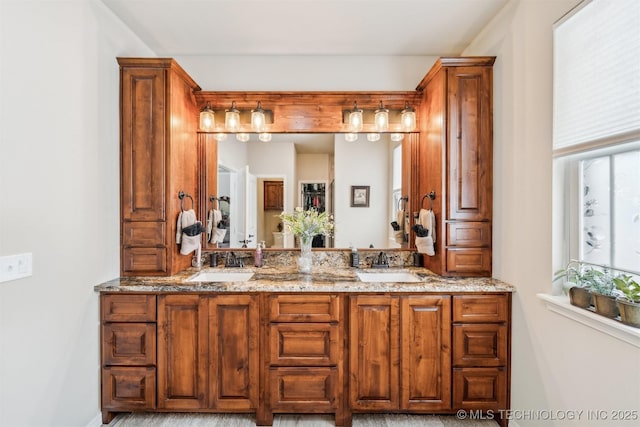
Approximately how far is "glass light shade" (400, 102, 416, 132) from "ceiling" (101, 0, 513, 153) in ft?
1.67

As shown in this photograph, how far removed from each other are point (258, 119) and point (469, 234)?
1.92 m

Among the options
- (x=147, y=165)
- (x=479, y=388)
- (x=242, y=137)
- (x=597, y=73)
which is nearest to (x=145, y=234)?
(x=147, y=165)

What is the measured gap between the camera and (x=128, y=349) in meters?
2.09

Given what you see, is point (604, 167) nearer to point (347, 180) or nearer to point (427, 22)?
point (427, 22)

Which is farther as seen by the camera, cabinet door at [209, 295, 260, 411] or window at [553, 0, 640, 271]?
cabinet door at [209, 295, 260, 411]

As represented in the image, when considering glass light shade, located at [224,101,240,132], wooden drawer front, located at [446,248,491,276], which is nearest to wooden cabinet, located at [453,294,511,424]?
wooden drawer front, located at [446,248,491,276]

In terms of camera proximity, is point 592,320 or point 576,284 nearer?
point 592,320

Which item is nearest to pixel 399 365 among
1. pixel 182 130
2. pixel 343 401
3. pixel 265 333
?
pixel 343 401

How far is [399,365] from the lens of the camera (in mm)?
2084

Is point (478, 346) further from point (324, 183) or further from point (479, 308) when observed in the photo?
point (324, 183)

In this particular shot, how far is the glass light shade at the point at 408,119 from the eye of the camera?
2709 mm

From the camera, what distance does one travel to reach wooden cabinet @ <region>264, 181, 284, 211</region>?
2830 mm

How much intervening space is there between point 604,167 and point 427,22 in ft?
5.05

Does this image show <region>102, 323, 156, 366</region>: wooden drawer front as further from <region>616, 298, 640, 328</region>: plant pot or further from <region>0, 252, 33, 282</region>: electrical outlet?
<region>616, 298, 640, 328</region>: plant pot
